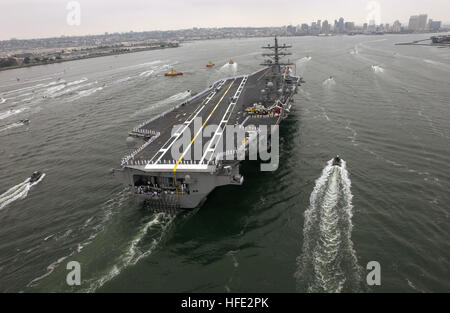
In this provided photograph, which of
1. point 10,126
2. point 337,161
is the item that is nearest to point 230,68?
point 10,126

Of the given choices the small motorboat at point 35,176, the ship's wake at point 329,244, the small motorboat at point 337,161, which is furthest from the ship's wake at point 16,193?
the small motorboat at point 337,161

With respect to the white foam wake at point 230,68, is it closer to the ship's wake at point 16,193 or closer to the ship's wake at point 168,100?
the ship's wake at point 168,100

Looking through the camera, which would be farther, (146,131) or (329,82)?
(329,82)

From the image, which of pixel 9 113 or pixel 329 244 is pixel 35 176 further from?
pixel 9 113

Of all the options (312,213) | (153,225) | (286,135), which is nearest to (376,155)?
(286,135)

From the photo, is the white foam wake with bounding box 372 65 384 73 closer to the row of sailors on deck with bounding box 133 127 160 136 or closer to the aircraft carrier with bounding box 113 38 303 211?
the aircraft carrier with bounding box 113 38 303 211
